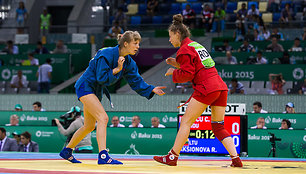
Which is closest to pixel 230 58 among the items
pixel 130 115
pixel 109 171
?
pixel 130 115

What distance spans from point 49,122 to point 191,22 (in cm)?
905

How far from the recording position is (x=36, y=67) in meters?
20.0

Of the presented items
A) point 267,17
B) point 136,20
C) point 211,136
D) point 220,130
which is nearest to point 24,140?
point 211,136

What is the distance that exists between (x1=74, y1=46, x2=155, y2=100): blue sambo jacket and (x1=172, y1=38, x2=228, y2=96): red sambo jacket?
0.77 meters

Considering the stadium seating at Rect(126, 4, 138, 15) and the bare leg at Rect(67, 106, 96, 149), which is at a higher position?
the stadium seating at Rect(126, 4, 138, 15)

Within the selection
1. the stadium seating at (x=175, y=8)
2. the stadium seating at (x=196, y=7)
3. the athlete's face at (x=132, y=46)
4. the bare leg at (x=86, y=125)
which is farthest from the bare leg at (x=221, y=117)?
the stadium seating at (x=175, y=8)

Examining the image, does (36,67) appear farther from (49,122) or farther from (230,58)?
(230,58)

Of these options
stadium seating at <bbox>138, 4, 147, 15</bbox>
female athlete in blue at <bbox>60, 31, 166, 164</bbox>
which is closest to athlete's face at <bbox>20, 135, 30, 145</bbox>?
female athlete in blue at <bbox>60, 31, 166, 164</bbox>

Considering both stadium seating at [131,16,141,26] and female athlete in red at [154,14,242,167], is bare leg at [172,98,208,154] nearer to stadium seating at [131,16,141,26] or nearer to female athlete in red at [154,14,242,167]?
female athlete in red at [154,14,242,167]

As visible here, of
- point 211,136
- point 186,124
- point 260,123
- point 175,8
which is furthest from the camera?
point 175,8

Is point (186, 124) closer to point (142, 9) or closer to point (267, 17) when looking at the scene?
point (267, 17)

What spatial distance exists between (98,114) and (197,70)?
1.34 meters

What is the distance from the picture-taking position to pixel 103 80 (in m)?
7.23

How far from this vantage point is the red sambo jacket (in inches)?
278
